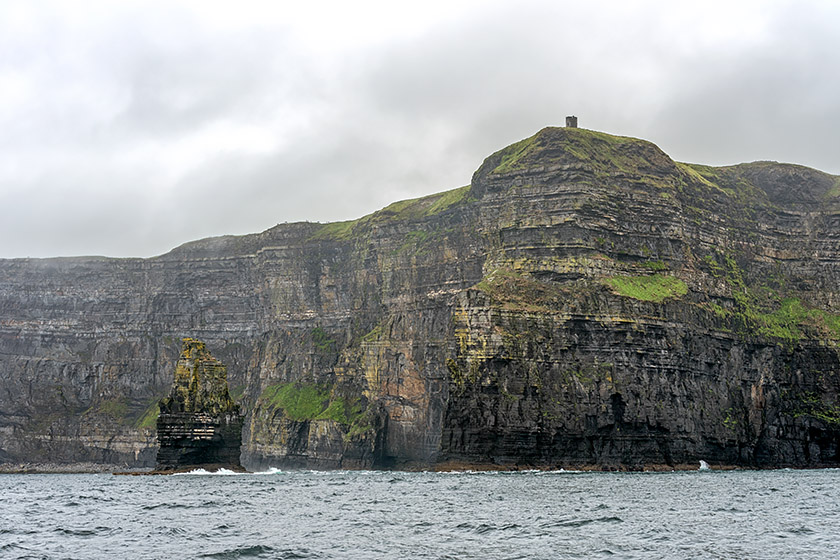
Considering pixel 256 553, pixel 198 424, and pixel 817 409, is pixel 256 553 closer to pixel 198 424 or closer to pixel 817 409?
pixel 198 424

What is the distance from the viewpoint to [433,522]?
6081 centimetres

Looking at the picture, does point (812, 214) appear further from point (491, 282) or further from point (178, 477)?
point (178, 477)

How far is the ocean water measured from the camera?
155ft

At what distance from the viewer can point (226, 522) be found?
60125 mm

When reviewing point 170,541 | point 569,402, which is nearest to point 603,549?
point 170,541

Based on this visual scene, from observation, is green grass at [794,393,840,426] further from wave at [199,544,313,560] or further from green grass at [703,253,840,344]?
wave at [199,544,313,560]

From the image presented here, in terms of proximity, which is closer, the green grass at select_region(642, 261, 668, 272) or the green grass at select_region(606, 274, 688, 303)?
the green grass at select_region(606, 274, 688, 303)

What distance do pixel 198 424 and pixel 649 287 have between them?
73603mm

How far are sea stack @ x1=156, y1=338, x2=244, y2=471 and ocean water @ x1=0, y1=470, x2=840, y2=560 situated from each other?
2124 cm

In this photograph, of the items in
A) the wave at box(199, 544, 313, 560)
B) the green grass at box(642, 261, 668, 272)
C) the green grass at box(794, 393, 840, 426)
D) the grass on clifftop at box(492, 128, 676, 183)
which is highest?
the grass on clifftop at box(492, 128, 676, 183)

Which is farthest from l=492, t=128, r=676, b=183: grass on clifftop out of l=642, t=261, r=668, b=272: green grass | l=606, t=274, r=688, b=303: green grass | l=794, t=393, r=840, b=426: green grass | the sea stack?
the sea stack

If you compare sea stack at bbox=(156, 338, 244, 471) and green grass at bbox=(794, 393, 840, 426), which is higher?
A: green grass at bbox=(794, 393, 840, 426)

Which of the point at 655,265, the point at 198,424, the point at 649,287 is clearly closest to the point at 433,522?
the point at 198,424

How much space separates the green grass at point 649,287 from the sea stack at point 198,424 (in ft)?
205
